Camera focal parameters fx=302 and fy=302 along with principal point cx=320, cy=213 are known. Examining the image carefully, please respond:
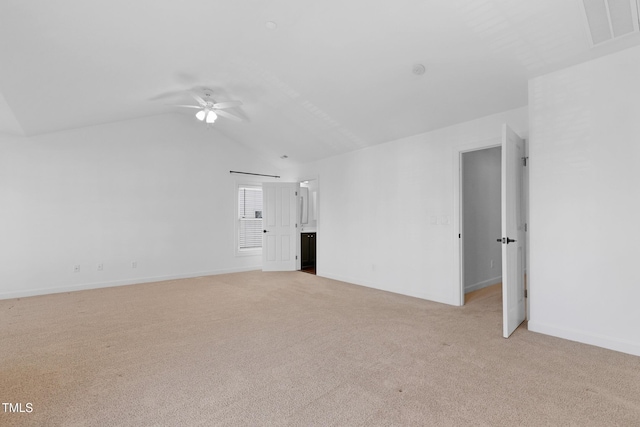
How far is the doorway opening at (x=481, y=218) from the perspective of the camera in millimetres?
4746

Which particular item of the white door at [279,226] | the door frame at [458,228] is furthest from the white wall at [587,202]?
the white door at [279,226]

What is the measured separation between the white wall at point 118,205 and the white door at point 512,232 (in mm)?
5248

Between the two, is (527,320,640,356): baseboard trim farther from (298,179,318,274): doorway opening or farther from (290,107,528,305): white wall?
(298,179,318,274): doorway opening

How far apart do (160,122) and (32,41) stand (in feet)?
10.7

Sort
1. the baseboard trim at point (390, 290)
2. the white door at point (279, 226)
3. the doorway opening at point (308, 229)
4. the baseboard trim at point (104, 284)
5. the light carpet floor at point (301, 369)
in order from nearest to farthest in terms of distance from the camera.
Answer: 1. the light carpet floor at point (301, 369)
2. the baseboard trim at point (390, 290)
3. the baseboard trim at point (104, 284)
4. the white door at point (279, 226)
5. the doorway opening at point (308, 229)

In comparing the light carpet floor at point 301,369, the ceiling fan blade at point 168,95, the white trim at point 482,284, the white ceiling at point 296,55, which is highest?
the ceiling fan blade at point 168,95

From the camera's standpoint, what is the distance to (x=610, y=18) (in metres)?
2.27

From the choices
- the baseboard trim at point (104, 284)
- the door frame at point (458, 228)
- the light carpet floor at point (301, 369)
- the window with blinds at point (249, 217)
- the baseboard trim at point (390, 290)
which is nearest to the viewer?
the light carpet floor at point (301, 369)

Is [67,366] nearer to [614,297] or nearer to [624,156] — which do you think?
[614,297]

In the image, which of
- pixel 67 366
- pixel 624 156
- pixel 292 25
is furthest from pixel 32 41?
pixel 624 156

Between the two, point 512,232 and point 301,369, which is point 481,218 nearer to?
point 512,232

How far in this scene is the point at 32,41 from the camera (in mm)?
2602

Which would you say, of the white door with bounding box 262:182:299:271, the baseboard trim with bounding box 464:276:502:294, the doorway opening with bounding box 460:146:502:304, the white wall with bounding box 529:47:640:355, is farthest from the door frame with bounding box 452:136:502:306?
the white door with bounding box 262:182:299:271

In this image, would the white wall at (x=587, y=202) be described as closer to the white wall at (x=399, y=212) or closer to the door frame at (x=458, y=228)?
the white wall at (x=399, y=212)
